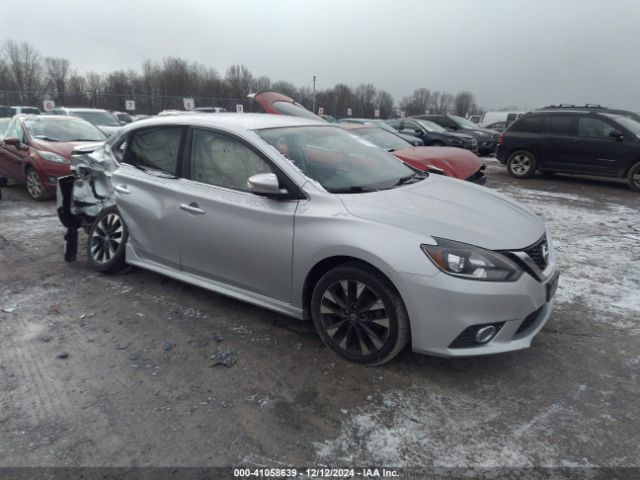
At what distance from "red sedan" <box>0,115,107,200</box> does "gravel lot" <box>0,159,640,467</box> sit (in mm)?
4002

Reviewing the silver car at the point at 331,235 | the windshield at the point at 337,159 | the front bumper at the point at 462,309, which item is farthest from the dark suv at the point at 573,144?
the front bumper at the point at 462,309

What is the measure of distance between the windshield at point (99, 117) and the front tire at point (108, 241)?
12136 mm

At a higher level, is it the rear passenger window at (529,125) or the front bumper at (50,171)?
the rear passenger window at (529,125)

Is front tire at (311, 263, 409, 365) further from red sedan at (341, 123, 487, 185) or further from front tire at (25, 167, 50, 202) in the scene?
front tire at (25, 167, 50, 202)

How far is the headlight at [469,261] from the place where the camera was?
9.05 feet

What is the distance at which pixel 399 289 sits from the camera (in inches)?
112

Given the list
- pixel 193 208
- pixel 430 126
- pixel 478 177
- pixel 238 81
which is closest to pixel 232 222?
pixel 193 208

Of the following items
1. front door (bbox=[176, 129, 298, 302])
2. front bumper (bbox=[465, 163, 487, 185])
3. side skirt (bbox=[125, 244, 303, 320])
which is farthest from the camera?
front bumper (bbox=[465, 163, 487, 185])

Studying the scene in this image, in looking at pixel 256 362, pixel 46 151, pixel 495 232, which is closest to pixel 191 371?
pixel 256 362

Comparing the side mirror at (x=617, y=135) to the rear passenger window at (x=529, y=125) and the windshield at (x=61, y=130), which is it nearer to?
the rear passenger window at (x=529, y=125)

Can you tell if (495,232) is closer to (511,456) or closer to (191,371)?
(511,456)

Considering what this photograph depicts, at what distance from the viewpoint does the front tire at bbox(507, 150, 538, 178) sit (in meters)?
11.4

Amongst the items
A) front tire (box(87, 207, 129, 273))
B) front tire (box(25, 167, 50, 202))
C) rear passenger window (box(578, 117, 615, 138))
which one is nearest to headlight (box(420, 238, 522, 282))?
front tire (box(87, 207, 129, 273))

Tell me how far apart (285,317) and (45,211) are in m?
5.59
